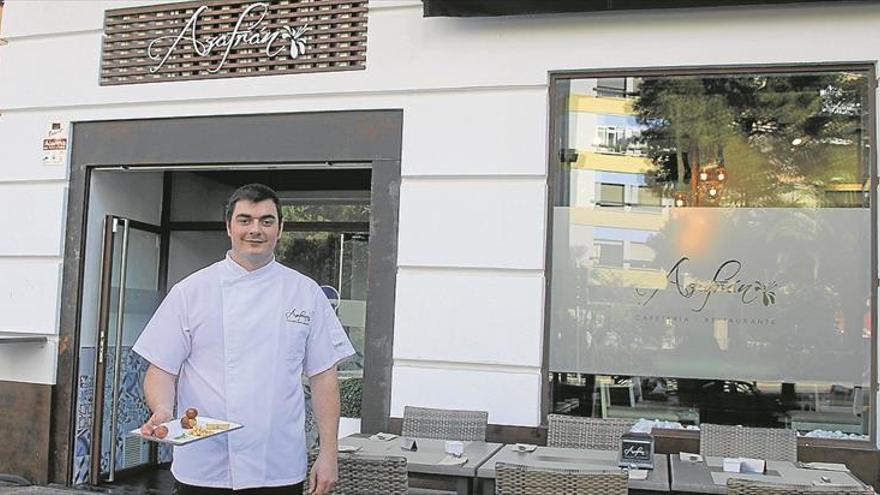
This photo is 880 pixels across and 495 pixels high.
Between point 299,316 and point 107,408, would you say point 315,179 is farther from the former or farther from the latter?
point 299,316

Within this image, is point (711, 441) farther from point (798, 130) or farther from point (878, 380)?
point (798, 130)

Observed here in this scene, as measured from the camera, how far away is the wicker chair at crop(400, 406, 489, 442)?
607cm

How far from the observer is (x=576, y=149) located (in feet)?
21.1

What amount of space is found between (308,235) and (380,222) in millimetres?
2111

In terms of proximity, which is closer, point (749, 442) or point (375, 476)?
point (375, 476)

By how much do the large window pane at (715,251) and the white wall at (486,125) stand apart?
0.61 ft

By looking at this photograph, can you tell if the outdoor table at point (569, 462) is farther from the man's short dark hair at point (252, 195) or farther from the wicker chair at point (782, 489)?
the man's short dark hair at point (252, 195)

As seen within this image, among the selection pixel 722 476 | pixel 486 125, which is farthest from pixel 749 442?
pixel 486 125

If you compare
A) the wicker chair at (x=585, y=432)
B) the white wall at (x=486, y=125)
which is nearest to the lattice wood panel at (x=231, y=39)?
the white wall at (x=486, y=125)

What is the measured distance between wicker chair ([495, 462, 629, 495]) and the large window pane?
2.11m

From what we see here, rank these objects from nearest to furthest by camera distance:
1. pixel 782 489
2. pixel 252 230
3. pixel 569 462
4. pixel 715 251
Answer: pixel 252 230
pixel 782 489
pixel 569 462
pixel 715 251

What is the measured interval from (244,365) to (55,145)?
5111mm

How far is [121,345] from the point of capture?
Result: 306 inches

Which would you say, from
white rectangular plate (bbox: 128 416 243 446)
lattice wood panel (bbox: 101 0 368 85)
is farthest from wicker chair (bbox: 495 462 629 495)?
lattice wood panel (bbox: 101 0 368 85)
